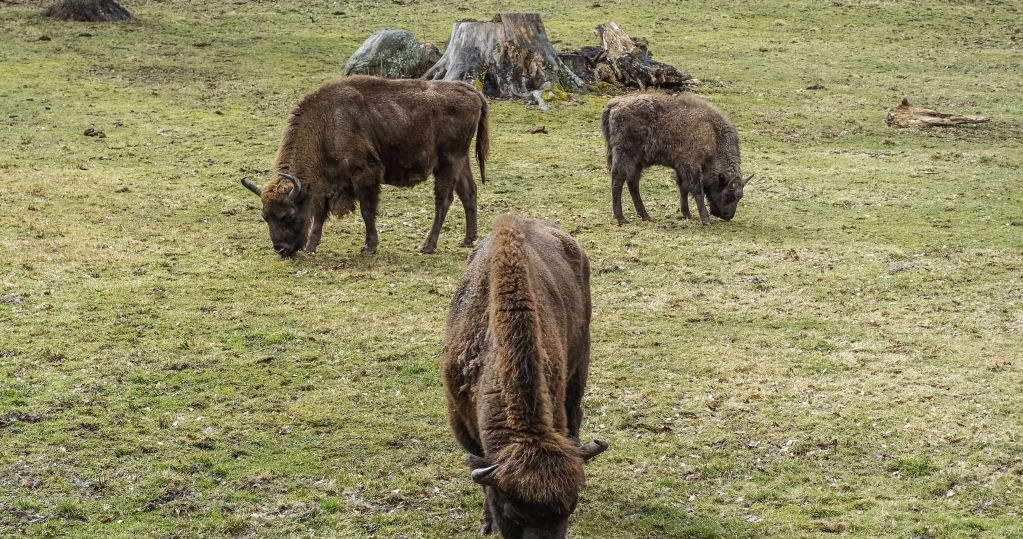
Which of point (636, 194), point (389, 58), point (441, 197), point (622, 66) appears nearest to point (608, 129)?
point (636, 194)

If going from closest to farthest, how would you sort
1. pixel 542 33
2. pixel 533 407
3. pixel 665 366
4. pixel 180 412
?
1. pixel 533 407
2. pixel 180 412
3. pixel 665 366
4. pixel 542 33

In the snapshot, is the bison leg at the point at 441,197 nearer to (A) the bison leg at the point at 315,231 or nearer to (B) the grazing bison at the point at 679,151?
(A) the bison leg at the point at 315,231

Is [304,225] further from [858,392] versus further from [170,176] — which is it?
[858,392]

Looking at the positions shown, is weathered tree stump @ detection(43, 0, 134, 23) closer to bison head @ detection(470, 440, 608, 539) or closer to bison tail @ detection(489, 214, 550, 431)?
bison tail @ detection(489, 214, 550, 431)

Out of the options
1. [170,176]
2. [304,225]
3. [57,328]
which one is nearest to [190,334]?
[57,328]

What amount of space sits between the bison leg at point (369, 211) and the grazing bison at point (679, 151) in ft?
13.6

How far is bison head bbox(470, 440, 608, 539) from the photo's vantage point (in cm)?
565

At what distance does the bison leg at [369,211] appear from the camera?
15.3m

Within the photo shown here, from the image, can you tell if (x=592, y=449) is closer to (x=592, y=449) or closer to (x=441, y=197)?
(x=592, y=449)

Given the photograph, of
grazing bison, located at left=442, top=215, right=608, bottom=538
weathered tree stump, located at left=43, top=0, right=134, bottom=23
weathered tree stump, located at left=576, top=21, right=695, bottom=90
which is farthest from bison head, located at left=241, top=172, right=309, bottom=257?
weathered tree stump, located at left=43, top=0, right=134, bottom=23

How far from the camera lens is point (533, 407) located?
20.0 feet

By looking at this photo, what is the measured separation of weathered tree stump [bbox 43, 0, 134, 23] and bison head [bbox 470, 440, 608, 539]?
99.7ft

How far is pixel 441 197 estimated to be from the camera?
1579 centimetres

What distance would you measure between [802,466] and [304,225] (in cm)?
836
